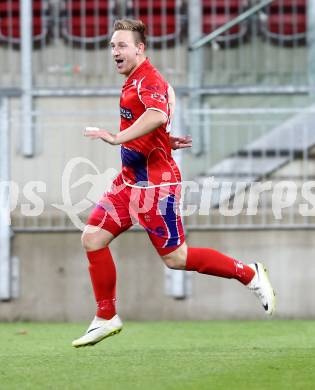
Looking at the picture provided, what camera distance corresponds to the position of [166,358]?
6.74 meters

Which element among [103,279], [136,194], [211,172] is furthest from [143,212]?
[211,172]

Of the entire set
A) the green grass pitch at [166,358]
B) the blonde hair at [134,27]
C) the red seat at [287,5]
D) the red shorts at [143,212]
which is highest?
the red seat at [287,5]

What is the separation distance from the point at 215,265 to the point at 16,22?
585cm

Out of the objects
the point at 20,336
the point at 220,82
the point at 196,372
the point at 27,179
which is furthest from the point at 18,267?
the point at 196,372

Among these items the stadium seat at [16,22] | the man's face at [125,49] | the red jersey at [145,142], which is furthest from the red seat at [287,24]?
the man's face at [125,49]

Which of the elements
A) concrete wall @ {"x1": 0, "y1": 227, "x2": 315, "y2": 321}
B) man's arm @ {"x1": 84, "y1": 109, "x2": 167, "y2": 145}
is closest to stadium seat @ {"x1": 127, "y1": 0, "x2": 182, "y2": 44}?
concrete wall @ {"x1": 0, "y1": 227, "x2": 315, "y2": 321}

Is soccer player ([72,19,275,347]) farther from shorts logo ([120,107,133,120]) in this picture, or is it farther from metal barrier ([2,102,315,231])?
metal barrier ([2,102,315,231])

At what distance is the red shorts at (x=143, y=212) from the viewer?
6664 mm

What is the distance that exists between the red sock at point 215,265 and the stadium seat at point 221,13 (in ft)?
17.4

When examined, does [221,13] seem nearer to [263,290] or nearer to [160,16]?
[160,16]

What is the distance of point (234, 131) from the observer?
9969 mm

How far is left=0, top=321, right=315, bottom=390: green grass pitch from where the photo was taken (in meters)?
5.73

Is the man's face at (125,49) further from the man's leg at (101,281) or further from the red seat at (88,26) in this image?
the red seat at (88,26)

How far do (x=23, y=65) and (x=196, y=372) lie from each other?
20.8 ft
